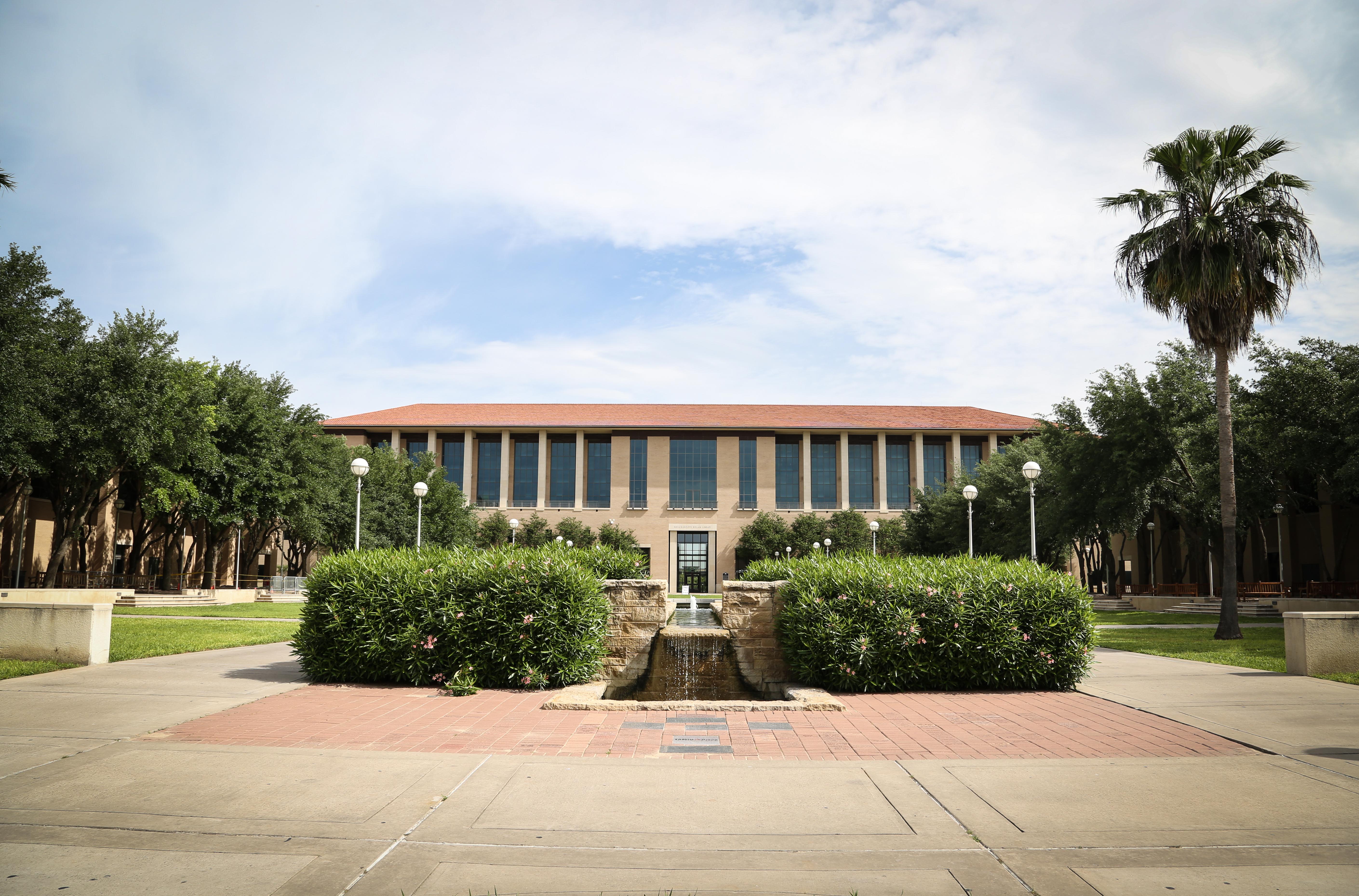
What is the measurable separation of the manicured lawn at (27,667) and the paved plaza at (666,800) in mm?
2291

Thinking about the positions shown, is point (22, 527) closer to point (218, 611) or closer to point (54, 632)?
point (218, 611)

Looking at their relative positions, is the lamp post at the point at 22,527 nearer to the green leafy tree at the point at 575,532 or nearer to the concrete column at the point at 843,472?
the green leafy tree at the point at 575,532

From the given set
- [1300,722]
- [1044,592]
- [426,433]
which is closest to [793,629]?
[1044,592]

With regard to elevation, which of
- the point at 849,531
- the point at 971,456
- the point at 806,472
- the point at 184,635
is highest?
the point at 971,456

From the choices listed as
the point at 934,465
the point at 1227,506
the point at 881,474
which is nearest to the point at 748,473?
the point at 881,474

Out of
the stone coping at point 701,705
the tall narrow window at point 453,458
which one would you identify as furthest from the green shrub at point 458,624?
the tall narrow window at point 453,458

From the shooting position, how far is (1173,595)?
40.4m

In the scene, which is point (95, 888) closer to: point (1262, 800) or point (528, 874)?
point (528, 874)

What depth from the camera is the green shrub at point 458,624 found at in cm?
1061

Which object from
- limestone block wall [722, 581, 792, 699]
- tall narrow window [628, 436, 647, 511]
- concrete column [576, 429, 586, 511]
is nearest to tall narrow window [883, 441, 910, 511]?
tall narrow window [628, 436, 647, 511]

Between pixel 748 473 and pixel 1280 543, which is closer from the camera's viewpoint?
pixel 1280 543

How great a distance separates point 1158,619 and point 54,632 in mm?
33283

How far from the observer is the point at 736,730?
8195mm

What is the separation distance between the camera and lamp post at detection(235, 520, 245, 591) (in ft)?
155
